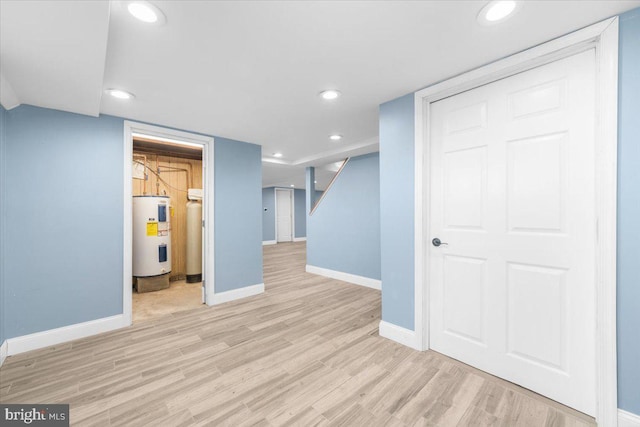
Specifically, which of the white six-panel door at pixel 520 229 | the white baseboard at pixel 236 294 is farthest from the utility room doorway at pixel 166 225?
the white six-panel door at pixel 520 229

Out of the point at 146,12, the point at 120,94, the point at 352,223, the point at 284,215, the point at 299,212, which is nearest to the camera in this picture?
the point at 146,12

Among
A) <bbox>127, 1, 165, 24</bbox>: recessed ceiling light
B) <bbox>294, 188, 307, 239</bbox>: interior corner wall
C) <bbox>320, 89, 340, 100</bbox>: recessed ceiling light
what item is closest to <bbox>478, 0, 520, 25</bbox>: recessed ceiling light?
<bbox>320, 89, 340, 100</bbox>: recessed ceiling light

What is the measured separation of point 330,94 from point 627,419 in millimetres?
2886

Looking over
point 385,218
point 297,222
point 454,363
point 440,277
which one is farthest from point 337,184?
point 297,222

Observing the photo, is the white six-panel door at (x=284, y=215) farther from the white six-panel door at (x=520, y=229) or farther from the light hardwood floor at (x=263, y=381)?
the white six-panel door at (x=520, y=229)

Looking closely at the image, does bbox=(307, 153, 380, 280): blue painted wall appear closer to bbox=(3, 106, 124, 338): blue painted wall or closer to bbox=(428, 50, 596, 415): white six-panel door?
bbox=(428, 50, 596, 415): white six-panel door

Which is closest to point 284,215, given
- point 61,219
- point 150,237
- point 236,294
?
point 150,237

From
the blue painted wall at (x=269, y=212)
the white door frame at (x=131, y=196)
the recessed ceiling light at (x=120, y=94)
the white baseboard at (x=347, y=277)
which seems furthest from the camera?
the blue painted wall at (x=269, y=212)

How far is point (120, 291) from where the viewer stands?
2.75 metres

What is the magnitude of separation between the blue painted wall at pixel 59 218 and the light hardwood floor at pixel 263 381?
1.32ft

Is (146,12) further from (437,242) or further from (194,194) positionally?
(194,194)

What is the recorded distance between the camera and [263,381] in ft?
6.01

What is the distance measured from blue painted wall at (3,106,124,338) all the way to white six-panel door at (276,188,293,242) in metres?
7.73

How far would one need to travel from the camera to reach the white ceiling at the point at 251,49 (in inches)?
52.1
